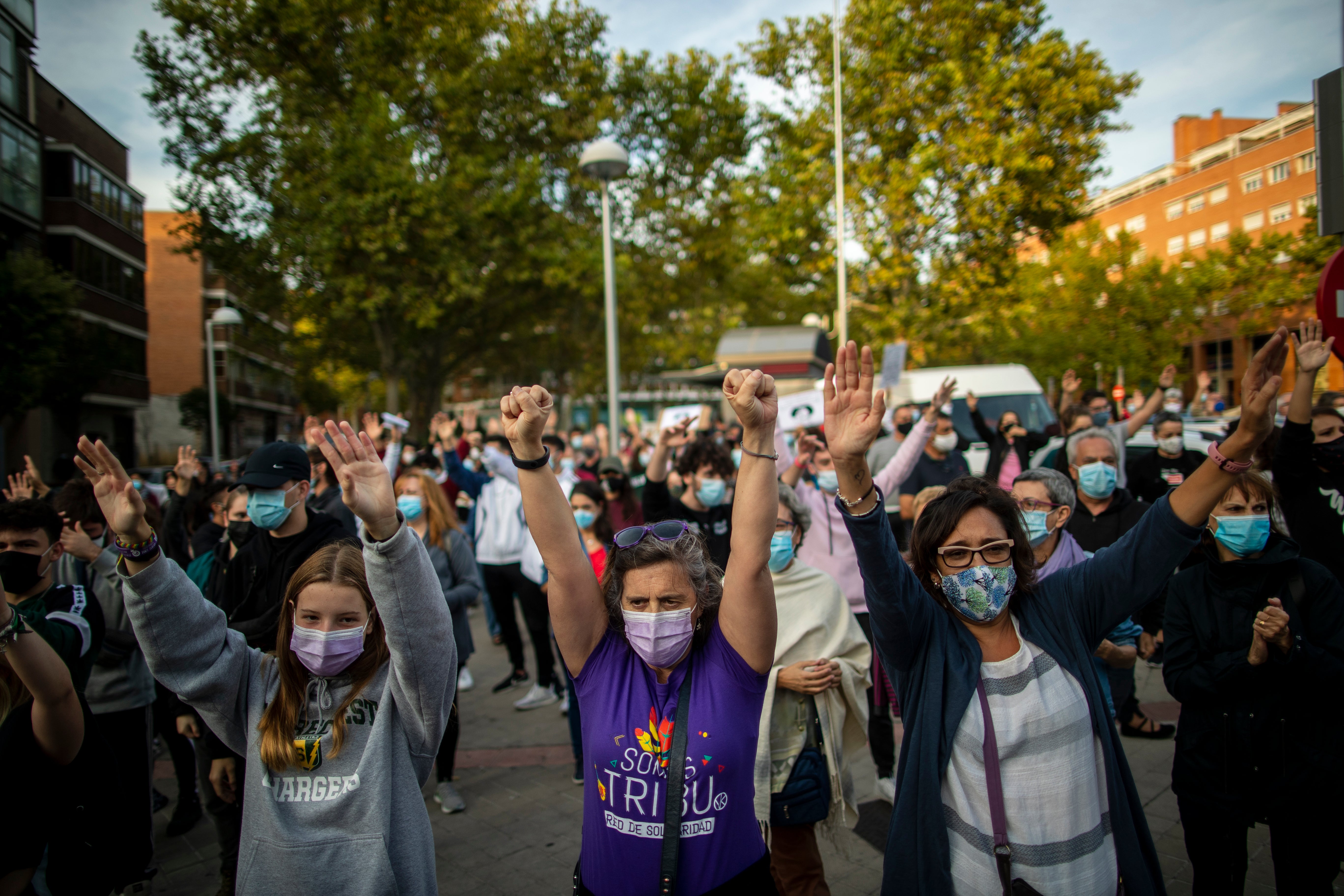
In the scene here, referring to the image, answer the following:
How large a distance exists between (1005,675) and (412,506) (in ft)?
12.8

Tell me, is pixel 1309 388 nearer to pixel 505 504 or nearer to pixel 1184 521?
pixel 1184 521

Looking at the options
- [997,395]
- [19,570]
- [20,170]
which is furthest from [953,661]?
[20,170]

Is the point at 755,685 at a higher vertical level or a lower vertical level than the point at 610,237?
lower

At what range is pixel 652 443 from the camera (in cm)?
1295

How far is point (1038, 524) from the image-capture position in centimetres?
361

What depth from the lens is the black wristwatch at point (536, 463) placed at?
210 cm

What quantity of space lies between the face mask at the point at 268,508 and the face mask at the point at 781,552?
2156 mm

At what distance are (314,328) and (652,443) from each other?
52.7 feet

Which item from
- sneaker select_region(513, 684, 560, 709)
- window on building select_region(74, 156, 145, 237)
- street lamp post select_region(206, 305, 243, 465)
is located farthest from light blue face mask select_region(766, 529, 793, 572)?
window on building select_region(74, 156, 145, 237)

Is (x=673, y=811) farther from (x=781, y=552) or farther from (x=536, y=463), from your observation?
(x=781, y=552)

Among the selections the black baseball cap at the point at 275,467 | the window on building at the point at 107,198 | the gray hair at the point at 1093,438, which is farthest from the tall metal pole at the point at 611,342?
the window on building at the point at 107,198

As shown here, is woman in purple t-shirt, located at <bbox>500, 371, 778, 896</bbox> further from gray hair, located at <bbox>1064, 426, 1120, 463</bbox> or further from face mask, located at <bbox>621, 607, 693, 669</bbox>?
gray hair, located at <bbox>1064, 426, 1120, 463</bbox>

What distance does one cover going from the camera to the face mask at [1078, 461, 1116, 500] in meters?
4.41

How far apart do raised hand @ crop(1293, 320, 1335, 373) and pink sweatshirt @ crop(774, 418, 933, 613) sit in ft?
5.98
